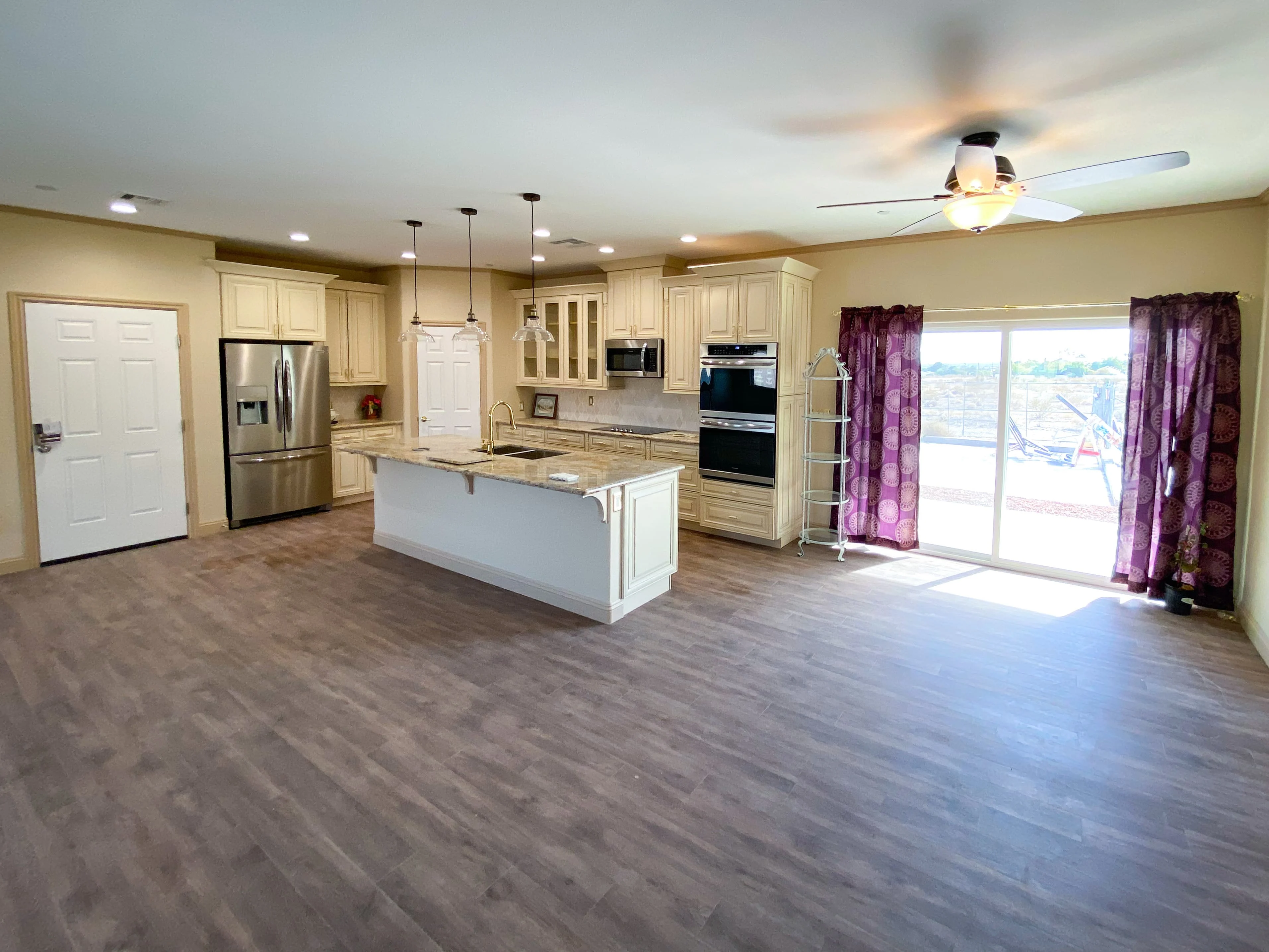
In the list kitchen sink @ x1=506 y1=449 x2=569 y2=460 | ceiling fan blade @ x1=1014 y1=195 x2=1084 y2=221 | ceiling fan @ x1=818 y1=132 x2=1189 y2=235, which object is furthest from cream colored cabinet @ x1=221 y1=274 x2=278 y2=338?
ceiling fan blade @ x1=1014 y1=195 x2=1084 y2=221

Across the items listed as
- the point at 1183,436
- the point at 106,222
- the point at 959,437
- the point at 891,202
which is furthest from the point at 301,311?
the point at 1183,436

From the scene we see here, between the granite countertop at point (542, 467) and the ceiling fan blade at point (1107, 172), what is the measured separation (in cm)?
257

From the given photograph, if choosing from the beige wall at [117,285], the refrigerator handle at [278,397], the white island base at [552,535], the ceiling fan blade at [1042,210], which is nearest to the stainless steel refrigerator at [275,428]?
the refrigerator handle at [278,397]

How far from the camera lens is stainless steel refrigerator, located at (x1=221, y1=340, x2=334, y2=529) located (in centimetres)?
616

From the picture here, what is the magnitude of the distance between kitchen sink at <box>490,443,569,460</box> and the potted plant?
4357 mm

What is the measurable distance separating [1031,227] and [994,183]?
2.50 m

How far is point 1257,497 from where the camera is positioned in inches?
164

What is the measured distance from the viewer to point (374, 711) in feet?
10.2

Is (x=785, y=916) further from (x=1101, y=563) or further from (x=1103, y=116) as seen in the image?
(x=1101, y=563)

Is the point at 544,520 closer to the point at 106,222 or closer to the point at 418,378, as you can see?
the point at 418,378

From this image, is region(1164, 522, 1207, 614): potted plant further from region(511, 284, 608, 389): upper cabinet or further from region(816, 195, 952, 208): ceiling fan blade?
region(511, 284, 608, 389): upper cabinet

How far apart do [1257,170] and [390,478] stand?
612 centimetres

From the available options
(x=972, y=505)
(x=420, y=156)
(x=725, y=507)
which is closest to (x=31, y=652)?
(x=420, y=156)

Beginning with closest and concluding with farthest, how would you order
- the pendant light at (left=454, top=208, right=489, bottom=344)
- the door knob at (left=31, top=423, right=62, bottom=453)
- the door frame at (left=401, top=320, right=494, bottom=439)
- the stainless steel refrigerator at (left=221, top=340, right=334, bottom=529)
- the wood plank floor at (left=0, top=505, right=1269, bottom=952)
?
the wood plank floor at (left=0, top=505, right=1269, bottom=952)
the pendant light at (left=454, top=208, right=489, bottom=344)
the door knob at (left=31, top=423, right=62, bottom=453)
the stainless steel refrigerator at (left=221, top=340, right=334, bottom=529)
the door frame at (left=401, top=320, right=494, bottom=439)
